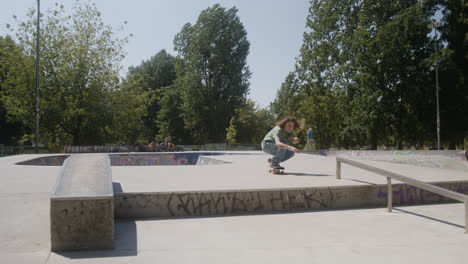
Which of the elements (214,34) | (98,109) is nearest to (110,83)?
(98,109)

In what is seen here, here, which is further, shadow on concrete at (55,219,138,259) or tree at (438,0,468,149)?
tree at (438,0,468,149)

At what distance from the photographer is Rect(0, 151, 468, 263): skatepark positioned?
3488 millimetres

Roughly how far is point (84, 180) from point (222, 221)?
1.71 metres

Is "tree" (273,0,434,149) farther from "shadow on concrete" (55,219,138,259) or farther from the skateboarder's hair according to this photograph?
"shadow on concrete" (55,219,138,259)

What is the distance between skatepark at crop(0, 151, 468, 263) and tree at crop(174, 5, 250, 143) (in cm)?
3917

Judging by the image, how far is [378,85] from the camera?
32250mm

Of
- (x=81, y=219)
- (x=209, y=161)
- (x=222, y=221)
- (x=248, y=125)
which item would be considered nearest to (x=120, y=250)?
(x=81, y=219)

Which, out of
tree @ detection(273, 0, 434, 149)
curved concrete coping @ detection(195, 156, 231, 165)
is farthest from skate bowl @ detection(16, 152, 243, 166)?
tree @ detection(273, 0, 434, 149)

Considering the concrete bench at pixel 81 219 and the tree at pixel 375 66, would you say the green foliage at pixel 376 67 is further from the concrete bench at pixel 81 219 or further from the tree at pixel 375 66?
the concrete bench at pixel 81 219

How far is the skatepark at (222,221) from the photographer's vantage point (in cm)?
349

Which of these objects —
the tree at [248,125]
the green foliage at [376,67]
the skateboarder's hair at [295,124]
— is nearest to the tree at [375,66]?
the green foliage at [376,67]

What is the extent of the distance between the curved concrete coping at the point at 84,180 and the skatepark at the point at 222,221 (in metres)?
0.01

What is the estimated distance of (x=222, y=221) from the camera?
481 centimetres

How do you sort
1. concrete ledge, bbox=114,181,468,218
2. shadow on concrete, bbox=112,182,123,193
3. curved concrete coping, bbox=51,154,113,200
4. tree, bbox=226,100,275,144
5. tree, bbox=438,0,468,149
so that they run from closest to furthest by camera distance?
curved concrete coping, bbox=51,154,113,200, concrete ledge, bbox=114,181,468,218, shadow on concrete, bbox=112,182,123,193, tree, bbox=438,0,468,149, tree, bbox=226,100,275,144
